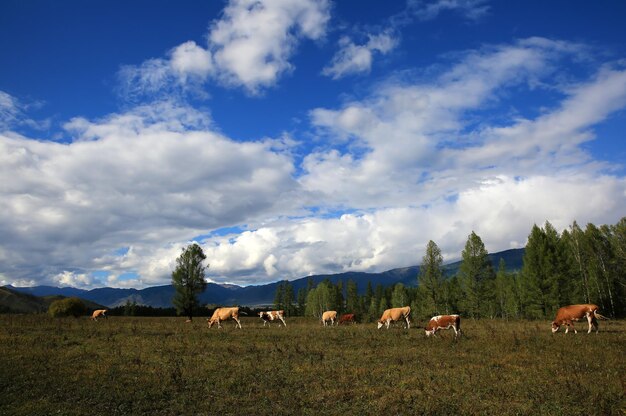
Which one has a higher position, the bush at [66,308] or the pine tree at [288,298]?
the bush at [66,308]

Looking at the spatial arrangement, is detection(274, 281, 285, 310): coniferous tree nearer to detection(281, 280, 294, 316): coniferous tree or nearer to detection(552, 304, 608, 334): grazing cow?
detection(281, 280, 294, 316): coniferous tree

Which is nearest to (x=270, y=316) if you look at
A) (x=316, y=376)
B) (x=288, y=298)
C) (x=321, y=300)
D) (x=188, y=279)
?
(x=188, y=279)

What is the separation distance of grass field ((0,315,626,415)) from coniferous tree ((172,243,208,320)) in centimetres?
3560

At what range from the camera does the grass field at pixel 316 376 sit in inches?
455

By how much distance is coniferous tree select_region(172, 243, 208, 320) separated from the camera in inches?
2338

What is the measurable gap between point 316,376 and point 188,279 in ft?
160

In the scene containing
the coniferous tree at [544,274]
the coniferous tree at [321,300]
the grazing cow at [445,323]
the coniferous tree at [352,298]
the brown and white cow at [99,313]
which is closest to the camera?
the grazing cow at [445,323]

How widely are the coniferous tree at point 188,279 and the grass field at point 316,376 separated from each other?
1401 inches

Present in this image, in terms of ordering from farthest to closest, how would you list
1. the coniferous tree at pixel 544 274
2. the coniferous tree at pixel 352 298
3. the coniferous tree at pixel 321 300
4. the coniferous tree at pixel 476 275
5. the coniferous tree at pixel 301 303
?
the coniferous tree at pixel 301 303, the coniferous tree at pixel 352 298, the coniferous tree at pixel 321 300, the coniferous tree at pixel 476 275, the coniferous tree at pixel 544 274

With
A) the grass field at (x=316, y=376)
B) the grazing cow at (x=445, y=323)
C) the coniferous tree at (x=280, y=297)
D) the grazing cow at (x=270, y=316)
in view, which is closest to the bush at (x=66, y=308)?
the grazing cow at (x=270, y=316)

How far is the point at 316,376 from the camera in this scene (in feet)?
49.3

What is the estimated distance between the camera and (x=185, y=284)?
59.6 m

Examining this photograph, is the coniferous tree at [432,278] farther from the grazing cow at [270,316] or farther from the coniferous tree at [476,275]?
the grazing cow at [270,316]

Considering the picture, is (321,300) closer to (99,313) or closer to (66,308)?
(99,313)
